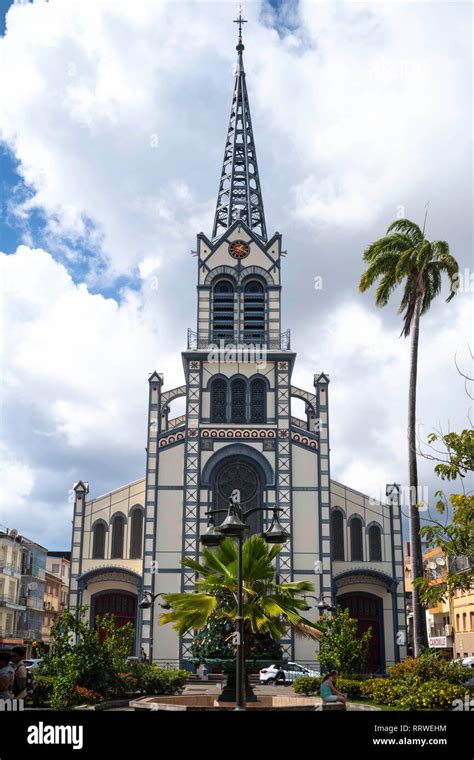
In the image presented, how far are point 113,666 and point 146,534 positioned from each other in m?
20.5

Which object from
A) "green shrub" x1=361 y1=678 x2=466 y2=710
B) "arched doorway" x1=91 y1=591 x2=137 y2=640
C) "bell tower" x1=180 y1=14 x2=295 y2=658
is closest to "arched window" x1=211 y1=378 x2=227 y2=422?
"bell tower" x1=180 y1=14 x2=295 y2=658

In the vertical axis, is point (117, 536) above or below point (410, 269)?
below

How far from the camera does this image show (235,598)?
20688mm

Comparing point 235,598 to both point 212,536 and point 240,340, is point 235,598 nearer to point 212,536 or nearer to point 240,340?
point 212,536

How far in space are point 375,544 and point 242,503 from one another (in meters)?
7.76

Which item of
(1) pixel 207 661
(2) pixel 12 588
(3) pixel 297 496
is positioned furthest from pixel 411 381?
(2) pixel 12 588

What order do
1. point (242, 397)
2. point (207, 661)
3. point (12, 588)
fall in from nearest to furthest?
point (207, 661)
point (242, 397)
point (12, 588)

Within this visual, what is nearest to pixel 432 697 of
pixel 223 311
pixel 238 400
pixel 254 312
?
pixel 238 400

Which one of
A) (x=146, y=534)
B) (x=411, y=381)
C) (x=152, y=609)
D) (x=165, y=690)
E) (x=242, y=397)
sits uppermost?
(x=242, y=397)

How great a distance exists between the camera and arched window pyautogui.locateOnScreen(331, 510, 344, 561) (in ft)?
146
